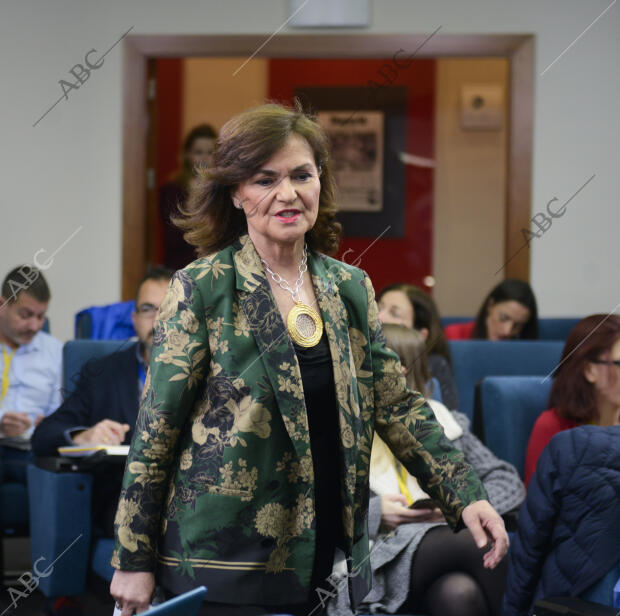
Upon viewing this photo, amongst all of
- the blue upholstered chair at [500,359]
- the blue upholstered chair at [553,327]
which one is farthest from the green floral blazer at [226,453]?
the blue upholstered chair at [553,327]

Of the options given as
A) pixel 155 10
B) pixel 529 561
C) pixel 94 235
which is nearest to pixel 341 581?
pixel 529 561

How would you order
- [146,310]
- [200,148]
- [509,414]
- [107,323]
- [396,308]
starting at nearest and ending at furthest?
1. [509,414]
2. [146,310]
3. [396,308]
4. [107,323]
5. [200,148]

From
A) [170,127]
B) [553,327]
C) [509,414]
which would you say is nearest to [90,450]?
[509,414]

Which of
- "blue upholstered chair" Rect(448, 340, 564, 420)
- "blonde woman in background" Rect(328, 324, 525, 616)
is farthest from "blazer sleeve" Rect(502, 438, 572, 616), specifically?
"blue upholstered chair" Rect(448, 340, 564, 420)

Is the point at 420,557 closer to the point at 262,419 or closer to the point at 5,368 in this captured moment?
the point at 262,419

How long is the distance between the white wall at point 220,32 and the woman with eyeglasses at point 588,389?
2166 mm

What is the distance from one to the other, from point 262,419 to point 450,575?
3.43ft

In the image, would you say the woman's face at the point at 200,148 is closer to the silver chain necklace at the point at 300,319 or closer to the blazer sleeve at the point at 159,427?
the silver chain necklace at the point at 300,319

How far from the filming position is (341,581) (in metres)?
1.48

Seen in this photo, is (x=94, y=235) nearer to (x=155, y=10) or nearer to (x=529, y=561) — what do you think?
(x=155, y=10)

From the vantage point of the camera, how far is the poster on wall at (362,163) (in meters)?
6.52

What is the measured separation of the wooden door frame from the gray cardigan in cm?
238

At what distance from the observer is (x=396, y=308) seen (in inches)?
135

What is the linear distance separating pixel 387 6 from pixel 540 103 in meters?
0.91
